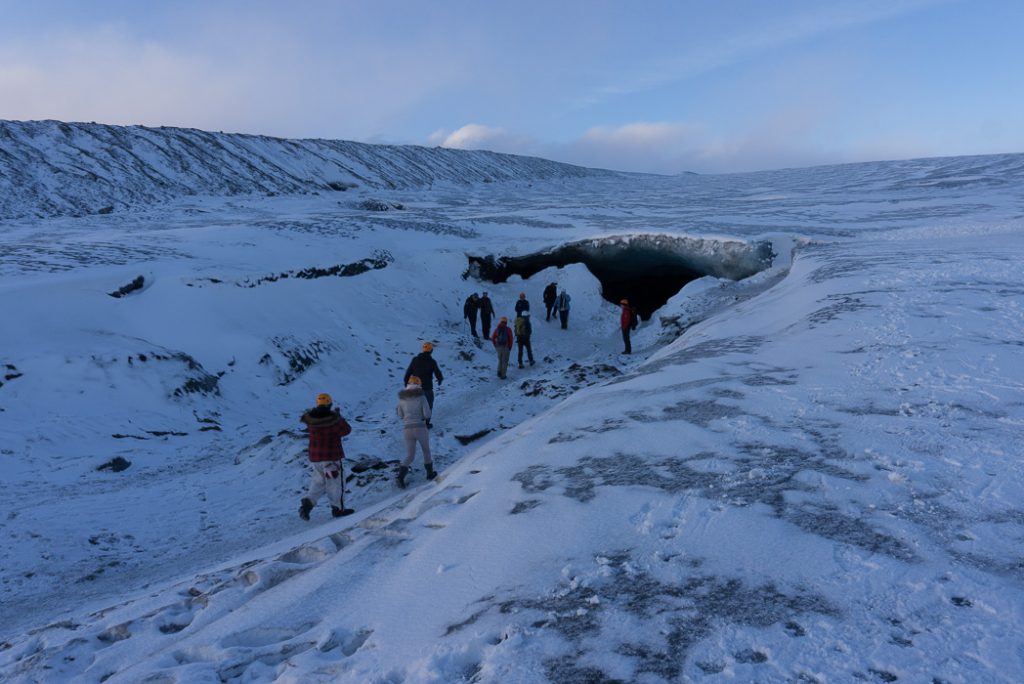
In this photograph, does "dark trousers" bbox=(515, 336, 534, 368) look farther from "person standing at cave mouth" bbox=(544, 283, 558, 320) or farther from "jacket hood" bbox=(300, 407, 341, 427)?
"jacket hood" bbox=(300, 407, 341, 427)

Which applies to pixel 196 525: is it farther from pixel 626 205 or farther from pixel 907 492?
pixel 626 205

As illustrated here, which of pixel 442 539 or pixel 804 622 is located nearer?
pixel 804 622

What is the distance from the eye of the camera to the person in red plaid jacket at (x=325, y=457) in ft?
21.5

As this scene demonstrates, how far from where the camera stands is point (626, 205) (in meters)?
30.9

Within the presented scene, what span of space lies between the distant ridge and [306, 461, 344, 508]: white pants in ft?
71.2

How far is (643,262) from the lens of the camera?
63.6 feet

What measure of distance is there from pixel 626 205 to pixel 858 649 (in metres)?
29.7

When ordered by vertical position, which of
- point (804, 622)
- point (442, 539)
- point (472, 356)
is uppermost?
point (804, 622)

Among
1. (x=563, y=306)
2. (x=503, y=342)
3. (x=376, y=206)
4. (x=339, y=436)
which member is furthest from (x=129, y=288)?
(x=376, y=206)

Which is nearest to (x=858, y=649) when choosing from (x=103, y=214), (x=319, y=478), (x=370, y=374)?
(x=319, y=478)

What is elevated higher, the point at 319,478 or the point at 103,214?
the point at 103,214

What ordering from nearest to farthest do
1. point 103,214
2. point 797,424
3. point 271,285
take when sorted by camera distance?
point 797,424, point 271,285, point 103,214

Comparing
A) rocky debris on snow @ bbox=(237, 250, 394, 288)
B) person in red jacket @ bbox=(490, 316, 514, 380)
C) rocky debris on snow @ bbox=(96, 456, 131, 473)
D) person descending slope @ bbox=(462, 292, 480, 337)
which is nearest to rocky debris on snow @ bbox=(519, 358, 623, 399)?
person in red jacket @ bbox=(490, 316, 514, 380)

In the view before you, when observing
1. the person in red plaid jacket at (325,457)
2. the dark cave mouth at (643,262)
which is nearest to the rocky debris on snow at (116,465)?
the person in red plaid jacket at (325,457)
